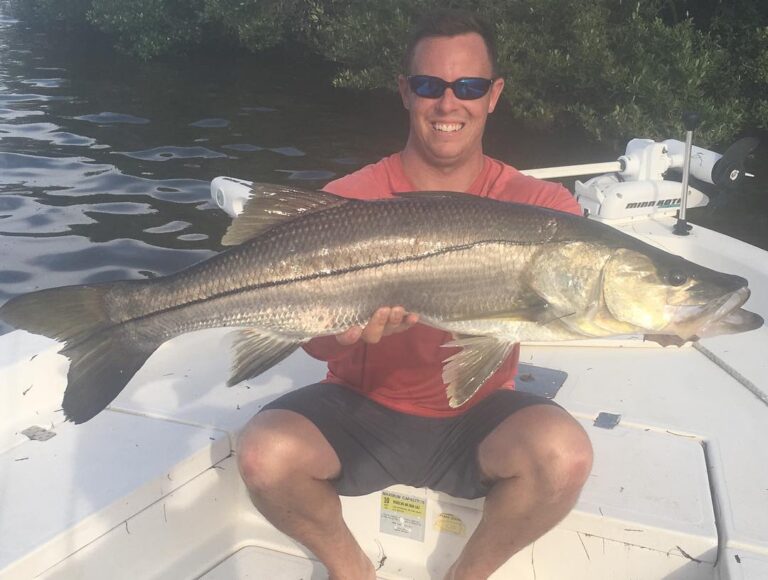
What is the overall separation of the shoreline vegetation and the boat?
10.3 meters

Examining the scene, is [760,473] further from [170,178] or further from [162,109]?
[162,109]

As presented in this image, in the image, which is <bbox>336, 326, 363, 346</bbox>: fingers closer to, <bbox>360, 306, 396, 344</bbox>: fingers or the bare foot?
<bbox>360, 306, 396, 344</bbox>: fingers

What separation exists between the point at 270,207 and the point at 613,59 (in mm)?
13378

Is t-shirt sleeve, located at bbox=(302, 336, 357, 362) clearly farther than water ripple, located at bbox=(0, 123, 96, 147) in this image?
No

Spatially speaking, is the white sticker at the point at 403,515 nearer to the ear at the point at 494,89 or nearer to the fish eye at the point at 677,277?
the fish eye at the point at 677,277

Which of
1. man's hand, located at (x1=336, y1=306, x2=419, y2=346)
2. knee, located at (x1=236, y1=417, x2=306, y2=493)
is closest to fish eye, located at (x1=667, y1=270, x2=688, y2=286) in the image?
man's hand, located at (x1=336, y1=306, x2=419, y2=346)

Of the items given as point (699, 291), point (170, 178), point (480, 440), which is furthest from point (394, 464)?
point (170, 178)

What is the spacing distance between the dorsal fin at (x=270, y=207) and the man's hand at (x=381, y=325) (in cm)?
47

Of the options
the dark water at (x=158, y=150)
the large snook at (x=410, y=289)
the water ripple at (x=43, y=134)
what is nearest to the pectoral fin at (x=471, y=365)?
the large snook at (x=410, y=289)

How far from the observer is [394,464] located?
3.00 meters

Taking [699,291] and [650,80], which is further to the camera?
[650,80]

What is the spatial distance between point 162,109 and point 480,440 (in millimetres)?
19058

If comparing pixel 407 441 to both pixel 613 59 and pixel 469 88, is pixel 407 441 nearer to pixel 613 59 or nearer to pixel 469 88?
pixel 469 88

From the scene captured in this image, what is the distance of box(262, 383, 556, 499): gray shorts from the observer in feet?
9.69
